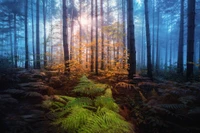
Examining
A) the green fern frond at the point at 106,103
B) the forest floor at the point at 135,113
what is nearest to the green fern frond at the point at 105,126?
the green fern frond at the point at 106,103

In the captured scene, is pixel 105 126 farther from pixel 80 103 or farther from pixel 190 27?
pixel 190 27

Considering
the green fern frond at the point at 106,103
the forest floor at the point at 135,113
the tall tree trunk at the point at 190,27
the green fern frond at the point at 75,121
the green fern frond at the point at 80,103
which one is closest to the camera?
the green fern frond at the point at 75,121

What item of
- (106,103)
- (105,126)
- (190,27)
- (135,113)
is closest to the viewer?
(105,126)

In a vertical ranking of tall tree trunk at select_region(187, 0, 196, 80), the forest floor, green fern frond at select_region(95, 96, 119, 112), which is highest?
tall tree trunk at select_region(187, 0, 196, 80)

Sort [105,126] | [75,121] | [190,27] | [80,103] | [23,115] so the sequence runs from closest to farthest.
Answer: [105,126] < [75,121] < [23,115] < [80,103] < [190,27]

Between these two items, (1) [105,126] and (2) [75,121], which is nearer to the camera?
(1) [105,126]

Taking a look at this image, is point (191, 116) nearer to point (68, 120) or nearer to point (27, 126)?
point (68, 120)

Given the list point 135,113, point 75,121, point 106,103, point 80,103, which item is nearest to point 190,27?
point 135,113

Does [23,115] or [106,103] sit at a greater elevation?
[106,103]

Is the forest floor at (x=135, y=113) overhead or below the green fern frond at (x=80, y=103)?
below

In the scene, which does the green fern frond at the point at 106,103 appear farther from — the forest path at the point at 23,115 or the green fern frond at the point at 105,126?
the forest path at the point at 23,115

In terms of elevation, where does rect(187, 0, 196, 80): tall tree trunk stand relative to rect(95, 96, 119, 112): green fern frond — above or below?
above

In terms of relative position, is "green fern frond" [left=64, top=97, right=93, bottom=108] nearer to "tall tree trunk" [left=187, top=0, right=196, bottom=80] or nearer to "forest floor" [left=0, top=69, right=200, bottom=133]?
"forest floor" [left=0, top=69, right=200, bottom=133]

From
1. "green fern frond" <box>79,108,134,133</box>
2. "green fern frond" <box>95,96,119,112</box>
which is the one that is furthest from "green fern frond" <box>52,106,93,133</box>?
"green fern frond" <box>95,96,119,112</box>
